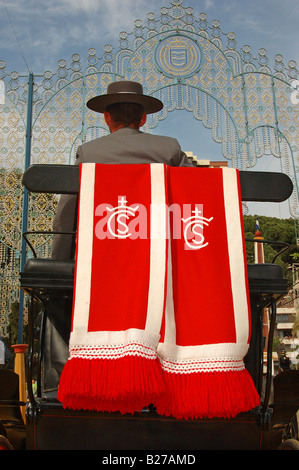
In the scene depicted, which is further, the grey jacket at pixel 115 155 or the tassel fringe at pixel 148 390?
the grey jacket at pixel 115 155

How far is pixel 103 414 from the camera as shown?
5.56 feet

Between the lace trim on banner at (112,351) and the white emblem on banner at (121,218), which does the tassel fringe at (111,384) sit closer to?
the lace trim on banner at (112,351)

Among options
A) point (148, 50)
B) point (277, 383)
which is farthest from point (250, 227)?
point (277, 383)

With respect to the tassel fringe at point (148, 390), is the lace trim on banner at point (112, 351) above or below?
above

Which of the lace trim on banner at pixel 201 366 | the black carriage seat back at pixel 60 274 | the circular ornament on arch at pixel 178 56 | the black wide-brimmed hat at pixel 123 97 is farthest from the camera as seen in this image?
the circular ornament on arch at pixel 178 56

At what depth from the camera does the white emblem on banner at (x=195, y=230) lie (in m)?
1.80

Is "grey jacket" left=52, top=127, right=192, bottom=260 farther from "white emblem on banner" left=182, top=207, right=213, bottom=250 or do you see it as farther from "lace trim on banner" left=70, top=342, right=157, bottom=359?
"lace trim on banner" left=70, top=342, right=157, bottom=359

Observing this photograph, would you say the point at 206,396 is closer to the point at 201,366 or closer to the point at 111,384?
the point at 201,366

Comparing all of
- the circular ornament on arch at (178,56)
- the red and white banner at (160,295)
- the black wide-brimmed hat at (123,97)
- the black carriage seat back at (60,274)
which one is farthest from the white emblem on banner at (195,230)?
the circular ornament on arch at (178,56)

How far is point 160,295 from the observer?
1683mm

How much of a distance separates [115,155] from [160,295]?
76 cm

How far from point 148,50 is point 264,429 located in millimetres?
6901

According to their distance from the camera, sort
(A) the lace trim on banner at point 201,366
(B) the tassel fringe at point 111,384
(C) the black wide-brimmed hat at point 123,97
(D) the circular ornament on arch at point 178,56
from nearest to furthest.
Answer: (B) the tassel fringe at point 111,384 → (A) the lace trim on banner at point 201,366 → (C) the black wide-brimmed hat at point 123,97 → (D) the circular ornament on arch at point 178,56
